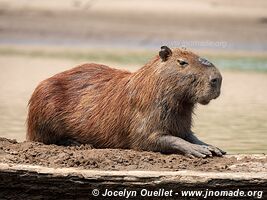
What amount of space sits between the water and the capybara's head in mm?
1801

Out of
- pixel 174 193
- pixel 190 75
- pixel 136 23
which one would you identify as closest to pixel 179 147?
pixel 190 75

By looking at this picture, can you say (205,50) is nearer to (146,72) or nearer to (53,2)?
(53,2)

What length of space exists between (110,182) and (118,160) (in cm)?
41

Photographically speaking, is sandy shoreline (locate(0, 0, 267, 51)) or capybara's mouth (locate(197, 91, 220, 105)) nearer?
capybara's mouth (locate(197, 91, 220, 105))

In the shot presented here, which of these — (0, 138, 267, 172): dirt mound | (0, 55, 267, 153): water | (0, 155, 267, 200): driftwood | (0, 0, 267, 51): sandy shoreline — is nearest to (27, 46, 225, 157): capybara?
(0, 138, 267, 172): dirt mound

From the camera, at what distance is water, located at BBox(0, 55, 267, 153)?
8.71 m

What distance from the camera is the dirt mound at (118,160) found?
5582 millimetres

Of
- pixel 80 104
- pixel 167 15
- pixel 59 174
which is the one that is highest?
pixel 167 15

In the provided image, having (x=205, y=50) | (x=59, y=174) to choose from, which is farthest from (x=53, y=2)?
(x=59, y=174)

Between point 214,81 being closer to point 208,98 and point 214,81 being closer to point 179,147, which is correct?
point 208,98

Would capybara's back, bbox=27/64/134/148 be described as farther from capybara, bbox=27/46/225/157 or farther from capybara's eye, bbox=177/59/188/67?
capybara's eye, bbox=177/59/188/67

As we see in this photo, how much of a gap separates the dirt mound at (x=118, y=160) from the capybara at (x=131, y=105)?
0.71 ft

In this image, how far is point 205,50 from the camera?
21.0 m

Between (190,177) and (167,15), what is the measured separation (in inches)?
706
